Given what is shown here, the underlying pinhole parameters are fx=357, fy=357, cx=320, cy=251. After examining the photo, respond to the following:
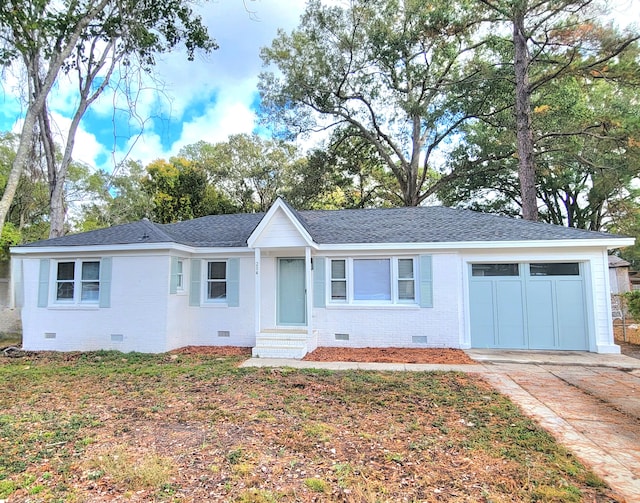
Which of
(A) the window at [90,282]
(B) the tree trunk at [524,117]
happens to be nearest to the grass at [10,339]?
(A) the window at [90,282]

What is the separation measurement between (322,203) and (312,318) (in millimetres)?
15603

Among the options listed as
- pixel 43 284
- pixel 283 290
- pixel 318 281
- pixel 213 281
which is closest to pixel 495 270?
pixel 318 281

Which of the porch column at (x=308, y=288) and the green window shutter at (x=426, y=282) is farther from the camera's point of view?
the green window shutter at (x=426, y=282)

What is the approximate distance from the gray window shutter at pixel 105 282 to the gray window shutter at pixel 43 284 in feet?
5.38

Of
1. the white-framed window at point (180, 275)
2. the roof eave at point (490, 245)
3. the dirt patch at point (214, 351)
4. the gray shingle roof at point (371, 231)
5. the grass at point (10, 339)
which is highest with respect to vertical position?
the gray shingle roof at point (371, 231)

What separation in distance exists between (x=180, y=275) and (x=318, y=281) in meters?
3.82

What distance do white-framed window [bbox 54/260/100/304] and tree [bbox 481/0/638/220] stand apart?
50.4 feet

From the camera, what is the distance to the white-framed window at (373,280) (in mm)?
9516

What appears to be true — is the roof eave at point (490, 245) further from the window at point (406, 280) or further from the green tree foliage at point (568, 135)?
the green tree foliage at point (568, 135)

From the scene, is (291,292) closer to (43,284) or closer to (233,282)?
(233,282)

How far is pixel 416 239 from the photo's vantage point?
372 inches

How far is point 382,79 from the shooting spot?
20.2 m

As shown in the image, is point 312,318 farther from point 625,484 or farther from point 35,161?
point 35,161

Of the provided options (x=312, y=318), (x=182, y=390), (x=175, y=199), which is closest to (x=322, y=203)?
(x=175, y=199)
